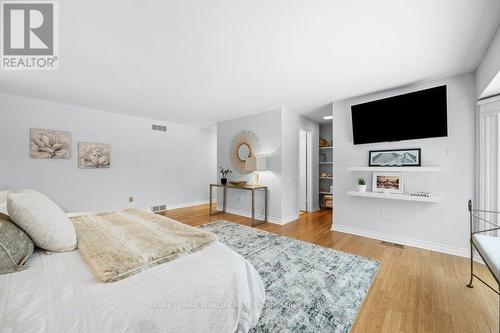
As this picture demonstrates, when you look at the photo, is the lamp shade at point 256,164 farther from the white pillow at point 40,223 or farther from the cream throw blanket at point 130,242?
the white pillow at point 40,223

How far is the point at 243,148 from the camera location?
455cm

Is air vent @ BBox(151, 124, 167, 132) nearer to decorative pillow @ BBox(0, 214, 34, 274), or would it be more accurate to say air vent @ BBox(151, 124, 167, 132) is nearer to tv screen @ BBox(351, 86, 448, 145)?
decorative pillow @ BBox(0, 214, 34, 274)

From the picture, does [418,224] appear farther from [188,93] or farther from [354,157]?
[188,93]

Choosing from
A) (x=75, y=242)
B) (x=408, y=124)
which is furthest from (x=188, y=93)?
(x=408, y=124)

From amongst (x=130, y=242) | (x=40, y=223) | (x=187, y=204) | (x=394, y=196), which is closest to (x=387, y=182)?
(x=394, y=196)

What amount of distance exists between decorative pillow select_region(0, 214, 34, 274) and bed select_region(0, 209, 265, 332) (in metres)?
0.04

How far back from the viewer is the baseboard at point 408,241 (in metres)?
2.51

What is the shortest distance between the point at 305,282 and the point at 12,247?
2.07 meters

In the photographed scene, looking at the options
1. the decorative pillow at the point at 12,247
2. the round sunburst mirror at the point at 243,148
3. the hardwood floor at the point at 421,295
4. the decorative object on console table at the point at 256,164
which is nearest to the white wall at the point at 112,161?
the round sunburst mirror at the point at 243,148

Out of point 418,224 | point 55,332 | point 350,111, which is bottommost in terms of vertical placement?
point 418,224

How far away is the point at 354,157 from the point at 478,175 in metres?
1.39

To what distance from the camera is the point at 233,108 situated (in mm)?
3990

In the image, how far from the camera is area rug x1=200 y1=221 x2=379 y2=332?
146cm

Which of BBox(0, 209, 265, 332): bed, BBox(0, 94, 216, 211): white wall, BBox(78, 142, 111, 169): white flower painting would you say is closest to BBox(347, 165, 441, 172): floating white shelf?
BBox(0, 209, 265, 332): bed
